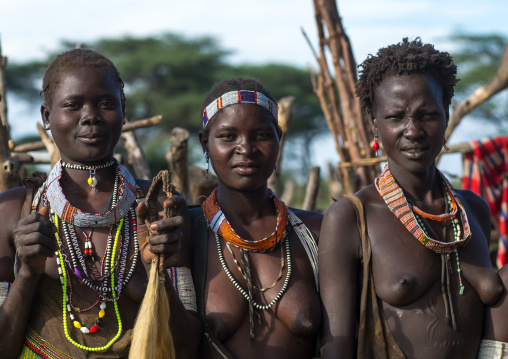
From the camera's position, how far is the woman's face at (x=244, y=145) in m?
3.49

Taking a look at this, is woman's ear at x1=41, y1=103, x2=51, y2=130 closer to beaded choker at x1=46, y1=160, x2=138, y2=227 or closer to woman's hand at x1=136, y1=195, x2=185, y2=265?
beaded choker at x1=46, y1=160, x2=138, y2=227

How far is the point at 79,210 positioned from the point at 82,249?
0.17 meters

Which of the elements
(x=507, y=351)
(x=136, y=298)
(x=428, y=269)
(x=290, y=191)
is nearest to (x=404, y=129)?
(x=428, y=269)

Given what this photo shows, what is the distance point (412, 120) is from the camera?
3318mm

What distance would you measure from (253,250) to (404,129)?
3.00ft

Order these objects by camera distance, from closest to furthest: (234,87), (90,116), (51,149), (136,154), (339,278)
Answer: (90,116)
(339,278)
(234,87)
(51,149)
(136,154)

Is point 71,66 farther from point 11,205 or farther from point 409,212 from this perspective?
point 409,212

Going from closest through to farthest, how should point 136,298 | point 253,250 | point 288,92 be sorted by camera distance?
point 136,298 < point 253,250 < point 288,92

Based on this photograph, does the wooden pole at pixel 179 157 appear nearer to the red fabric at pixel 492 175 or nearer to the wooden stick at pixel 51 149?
the wooden stick at pixel 51 149

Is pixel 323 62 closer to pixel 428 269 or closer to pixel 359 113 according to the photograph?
pixel 359 113

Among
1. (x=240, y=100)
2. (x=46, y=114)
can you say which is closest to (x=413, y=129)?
(x=240, y=100)

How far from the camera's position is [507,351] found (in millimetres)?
3229

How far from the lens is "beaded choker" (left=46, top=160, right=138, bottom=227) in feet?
10.5

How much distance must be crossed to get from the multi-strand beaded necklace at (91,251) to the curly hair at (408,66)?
4.22 ft
